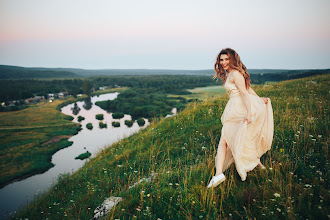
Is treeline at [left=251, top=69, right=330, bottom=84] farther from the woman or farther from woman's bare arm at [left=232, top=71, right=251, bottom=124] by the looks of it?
woman's bare arm at [left=232, top=71, right=251, bottom=124]

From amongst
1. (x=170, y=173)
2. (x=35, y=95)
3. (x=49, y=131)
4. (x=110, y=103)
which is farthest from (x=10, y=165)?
(x=35, y=95)

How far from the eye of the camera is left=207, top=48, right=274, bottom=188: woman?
3834 millimetres

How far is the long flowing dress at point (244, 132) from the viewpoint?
3.82 m

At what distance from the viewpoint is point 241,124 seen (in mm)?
3873

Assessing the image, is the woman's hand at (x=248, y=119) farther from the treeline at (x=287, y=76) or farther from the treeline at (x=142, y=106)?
the treeline at (x=142, y=106)

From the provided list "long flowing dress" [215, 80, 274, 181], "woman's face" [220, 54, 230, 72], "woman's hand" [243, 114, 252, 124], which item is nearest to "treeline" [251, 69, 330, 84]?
"long flowing dress" [215, 80, 274, 181]

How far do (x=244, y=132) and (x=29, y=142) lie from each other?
4960 cm

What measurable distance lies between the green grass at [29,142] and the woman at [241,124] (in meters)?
35.8

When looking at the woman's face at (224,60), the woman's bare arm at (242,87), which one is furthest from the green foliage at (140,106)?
the woman's bare arm at (242,87)

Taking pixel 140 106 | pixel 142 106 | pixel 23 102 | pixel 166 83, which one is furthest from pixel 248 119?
pixel 166 83

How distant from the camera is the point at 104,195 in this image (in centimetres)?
522

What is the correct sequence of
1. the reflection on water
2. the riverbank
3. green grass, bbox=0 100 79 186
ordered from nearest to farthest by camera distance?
the reflection on water < the riverbank < green grass, bbox=0 100 79 186

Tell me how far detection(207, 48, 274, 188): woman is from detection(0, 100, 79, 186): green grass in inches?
1410

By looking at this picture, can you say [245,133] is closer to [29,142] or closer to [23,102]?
[29,142]
